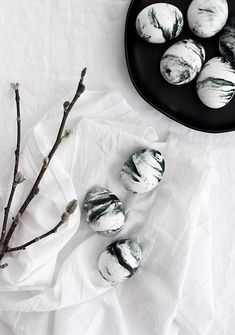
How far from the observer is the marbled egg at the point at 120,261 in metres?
0.64

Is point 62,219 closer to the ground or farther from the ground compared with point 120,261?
farther from the ground

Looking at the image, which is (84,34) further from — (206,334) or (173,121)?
(206,334)

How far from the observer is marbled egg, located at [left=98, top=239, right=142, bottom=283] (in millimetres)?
642

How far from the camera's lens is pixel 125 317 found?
0.68 meters

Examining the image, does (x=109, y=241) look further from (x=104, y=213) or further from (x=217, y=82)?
(x=217, y=82)

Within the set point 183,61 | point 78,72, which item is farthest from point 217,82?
point 78,72

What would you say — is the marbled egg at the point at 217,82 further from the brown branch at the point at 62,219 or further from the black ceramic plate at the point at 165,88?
the brown branch at the point at 62,219

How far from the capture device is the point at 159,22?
630 millimetres

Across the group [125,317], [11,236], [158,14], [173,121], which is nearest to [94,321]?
[125,317]

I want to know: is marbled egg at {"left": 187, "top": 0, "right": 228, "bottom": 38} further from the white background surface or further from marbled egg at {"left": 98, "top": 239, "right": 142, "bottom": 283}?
marbled egg at {"left": 98, "top": 239, "right": 142, "bottom": 283}

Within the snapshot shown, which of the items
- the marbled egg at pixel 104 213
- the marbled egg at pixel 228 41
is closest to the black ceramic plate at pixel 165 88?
the marbled egg at pixel 228 41

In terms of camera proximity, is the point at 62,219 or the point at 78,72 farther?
the point at 78,72

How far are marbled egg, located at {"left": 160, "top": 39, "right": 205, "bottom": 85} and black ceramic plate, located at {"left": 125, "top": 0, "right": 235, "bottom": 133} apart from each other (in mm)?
22

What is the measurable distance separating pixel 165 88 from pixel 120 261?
0.68 ft
